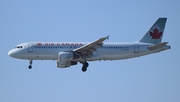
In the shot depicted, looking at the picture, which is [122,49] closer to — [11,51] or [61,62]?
[61,62]

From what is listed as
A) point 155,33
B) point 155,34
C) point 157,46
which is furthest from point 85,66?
point 155,33

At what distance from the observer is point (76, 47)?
5700 centimetres

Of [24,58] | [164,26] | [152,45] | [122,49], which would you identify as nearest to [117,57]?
[122,49]

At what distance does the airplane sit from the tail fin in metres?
0.76

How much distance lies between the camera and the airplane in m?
54.9

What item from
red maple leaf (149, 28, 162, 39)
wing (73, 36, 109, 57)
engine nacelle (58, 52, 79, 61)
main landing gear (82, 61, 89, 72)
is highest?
red maple leaf (149, 28, 162, 39)

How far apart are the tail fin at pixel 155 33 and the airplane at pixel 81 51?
2.49 feet

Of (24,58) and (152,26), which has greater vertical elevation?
(152,26)

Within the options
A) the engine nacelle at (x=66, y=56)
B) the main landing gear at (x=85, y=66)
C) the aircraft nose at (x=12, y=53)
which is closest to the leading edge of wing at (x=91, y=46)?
the engine nacelle at (x=66, y=56)

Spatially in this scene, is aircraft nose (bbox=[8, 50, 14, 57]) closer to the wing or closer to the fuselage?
the fuselage

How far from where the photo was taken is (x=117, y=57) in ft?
188

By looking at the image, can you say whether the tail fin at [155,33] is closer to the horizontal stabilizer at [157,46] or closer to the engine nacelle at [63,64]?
the horizontal stabilizer at [157,46]

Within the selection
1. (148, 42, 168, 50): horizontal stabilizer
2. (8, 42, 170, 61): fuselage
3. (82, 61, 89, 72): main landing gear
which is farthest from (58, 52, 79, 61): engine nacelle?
(148, 42, 168, 50): horizontal stabilizer

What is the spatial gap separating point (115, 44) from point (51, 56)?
9.20 meters
